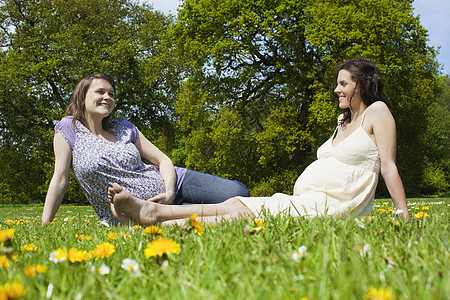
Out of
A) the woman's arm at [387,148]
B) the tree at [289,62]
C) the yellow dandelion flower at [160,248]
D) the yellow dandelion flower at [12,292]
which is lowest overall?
the yellow dandelion flower at [12,292]

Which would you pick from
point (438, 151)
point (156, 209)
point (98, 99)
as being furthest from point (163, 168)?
point (438, 151)

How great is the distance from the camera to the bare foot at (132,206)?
125 inches

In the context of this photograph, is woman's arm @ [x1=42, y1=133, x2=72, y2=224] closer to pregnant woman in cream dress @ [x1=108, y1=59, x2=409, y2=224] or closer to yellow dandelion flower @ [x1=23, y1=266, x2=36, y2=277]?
pregnant woman in cream dress @ [x1=108, y1=59, x2=409, y2=224]

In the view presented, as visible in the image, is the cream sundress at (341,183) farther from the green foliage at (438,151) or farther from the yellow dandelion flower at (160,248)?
the green foliage at (438,151)

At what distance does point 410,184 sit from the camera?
2698 cm

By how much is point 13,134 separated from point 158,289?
1052 inches

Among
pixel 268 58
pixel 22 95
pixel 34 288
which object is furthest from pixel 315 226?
pixel 22 95

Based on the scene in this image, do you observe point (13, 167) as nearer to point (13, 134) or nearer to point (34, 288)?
point (13, 134)

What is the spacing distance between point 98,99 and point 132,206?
134 cm

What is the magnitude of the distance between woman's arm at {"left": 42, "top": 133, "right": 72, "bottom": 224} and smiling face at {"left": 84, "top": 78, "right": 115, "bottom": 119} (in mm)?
400

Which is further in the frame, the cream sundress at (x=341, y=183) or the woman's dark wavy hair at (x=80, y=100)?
the woman's dark wavy hair at (x=80, y=100)

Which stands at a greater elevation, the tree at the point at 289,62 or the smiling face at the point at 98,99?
the tree at the point at 289,62

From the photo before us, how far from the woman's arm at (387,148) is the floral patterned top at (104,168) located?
2.13 meters

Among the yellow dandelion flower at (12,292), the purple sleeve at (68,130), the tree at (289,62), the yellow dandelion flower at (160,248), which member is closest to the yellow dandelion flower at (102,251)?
the yellow dandelion flower at (160,248)
